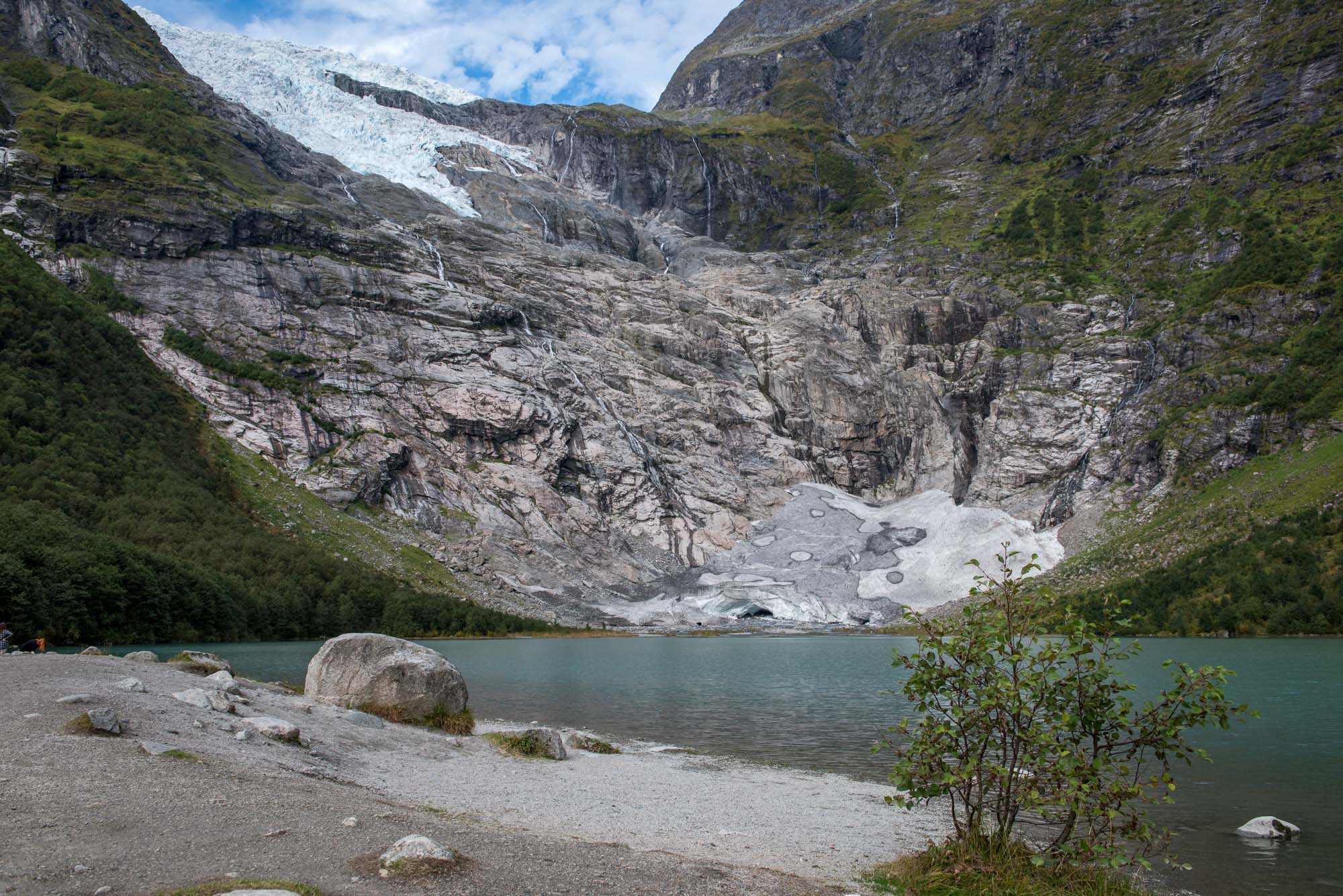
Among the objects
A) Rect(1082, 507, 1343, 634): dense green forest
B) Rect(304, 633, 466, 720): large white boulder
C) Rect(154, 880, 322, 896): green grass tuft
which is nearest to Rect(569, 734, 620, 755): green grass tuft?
Rect(304, 633, 466, 720): large white boulder

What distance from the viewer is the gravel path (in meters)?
8.27

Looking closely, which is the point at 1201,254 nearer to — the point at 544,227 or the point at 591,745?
the point at 544,227

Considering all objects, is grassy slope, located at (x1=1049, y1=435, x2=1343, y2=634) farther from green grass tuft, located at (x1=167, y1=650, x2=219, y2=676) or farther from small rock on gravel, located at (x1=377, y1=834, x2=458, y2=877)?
small rock on gravel, located at (x1=377, y1=834, x2=458, y2=877)

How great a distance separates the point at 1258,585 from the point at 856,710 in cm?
6611

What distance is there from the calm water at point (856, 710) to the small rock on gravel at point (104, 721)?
17.4 m

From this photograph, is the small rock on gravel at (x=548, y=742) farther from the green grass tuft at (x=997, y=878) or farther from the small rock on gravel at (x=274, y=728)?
the green grass tuft at (x=997, y=878)

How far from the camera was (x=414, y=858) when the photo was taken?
336 inches

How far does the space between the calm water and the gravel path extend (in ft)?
17.1

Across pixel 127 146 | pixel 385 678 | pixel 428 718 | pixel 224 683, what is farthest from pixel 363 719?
pixel 127 146

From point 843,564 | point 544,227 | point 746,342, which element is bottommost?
point 843,564

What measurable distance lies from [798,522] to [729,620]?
29.5 m

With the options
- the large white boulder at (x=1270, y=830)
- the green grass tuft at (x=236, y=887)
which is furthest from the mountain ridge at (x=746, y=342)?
the green grass tuft at (x=236, y=887)

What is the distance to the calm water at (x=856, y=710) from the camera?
15.6 metres

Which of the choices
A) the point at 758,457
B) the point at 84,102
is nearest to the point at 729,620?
the point at 758,457
